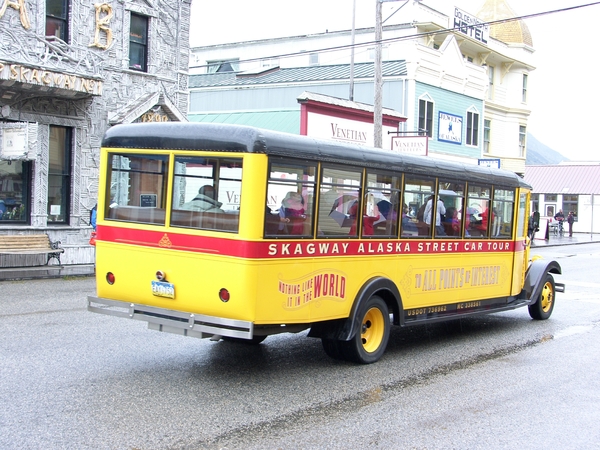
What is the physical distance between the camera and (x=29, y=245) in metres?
16.6

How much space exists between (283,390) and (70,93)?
41.4 ft

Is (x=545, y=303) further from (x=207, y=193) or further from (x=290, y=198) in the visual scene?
(x=207, y=193)

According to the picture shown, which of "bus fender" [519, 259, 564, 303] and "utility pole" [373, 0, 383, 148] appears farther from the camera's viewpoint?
"utility pole" [373, 0, 383, 148]

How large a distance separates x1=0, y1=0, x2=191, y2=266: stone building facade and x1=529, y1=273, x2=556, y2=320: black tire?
11595 millimetres

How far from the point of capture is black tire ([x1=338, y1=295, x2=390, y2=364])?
8102 millimetres

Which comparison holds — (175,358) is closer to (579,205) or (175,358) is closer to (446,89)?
(446,89)

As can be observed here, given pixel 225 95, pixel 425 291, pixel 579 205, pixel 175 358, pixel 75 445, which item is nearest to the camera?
pixel 75 445

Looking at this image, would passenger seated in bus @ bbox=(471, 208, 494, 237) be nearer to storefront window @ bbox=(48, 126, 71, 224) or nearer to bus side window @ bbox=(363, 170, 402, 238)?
bus side window @ bbox=(363, 170, 402, 238)

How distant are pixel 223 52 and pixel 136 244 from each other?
130 ft

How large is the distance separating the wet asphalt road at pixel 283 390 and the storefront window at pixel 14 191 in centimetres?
734

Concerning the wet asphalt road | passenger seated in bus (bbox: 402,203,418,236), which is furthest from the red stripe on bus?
the wet asphalt road

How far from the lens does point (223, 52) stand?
45250 mm

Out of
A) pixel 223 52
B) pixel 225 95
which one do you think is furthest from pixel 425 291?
pixel 223 52

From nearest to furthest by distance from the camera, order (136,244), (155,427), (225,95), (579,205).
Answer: (155,427) < (136,244) < (225,95) < (579,205)
